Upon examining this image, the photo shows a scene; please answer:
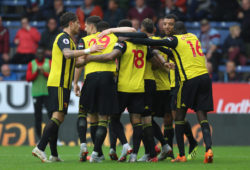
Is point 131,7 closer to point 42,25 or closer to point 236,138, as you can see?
point 42,25

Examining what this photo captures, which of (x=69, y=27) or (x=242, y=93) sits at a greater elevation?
(x=69, y=27)

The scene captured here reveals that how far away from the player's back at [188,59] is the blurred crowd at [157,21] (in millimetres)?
6426

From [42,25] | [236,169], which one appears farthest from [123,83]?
[42,25]

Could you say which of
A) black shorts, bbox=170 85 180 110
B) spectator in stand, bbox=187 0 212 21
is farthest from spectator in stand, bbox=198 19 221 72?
black shorts, bbox=170 85 180 110

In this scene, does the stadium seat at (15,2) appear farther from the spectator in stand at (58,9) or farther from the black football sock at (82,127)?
the black football sock at (82,127)

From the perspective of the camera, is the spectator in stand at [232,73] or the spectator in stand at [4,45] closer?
the spectator in stand at [232,73]

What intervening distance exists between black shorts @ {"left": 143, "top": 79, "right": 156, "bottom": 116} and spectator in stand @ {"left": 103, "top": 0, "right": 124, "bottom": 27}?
322 inches

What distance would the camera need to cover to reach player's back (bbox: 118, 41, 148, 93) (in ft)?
33.7

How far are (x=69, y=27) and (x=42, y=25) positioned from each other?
32.6ft

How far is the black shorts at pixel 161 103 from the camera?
440 inches

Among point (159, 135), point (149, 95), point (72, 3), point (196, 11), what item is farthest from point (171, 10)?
point (149, 95)

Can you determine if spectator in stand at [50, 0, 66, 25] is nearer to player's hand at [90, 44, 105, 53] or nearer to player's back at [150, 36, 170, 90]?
player's back at [150, 36, 170, 90]

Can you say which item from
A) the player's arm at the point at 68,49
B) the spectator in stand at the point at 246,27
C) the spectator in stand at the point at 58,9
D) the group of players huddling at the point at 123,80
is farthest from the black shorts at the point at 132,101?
the spectator in stand at the point at 58,9

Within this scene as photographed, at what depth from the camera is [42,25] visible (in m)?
20.1
